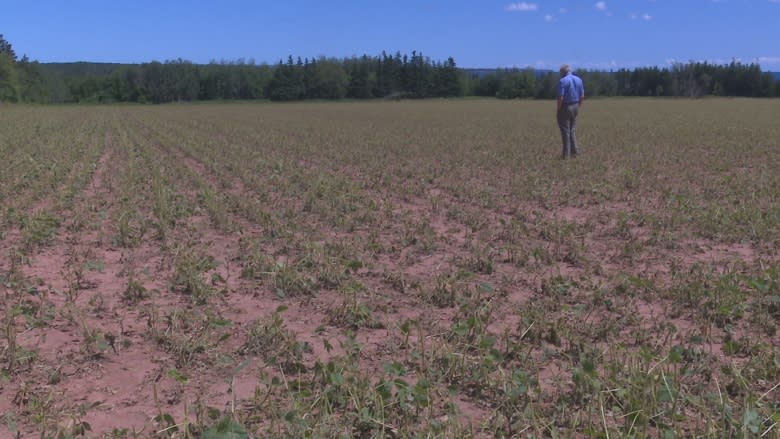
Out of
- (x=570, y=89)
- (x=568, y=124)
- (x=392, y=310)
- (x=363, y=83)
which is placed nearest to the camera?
(x=392, y=310)

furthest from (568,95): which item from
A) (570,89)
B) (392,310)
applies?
(392,310)

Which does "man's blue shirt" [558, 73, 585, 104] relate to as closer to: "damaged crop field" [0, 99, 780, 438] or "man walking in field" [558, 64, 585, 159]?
"man walking in field" [558, 64, 585, 159]

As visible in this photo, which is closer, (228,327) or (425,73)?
(228,327)

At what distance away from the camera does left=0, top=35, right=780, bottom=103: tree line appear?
110562 millimetres

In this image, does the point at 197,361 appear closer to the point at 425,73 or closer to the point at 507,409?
the point at 507,409

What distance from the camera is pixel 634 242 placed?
22.1ft

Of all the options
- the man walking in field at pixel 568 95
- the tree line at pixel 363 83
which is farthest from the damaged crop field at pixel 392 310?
the tree line at pixel 363 83

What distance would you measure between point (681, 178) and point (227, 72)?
12528 centimetres

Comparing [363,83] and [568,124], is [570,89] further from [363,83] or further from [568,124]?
[363,83]

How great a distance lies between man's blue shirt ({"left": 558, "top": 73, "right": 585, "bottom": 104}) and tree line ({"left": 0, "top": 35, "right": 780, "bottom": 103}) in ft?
319

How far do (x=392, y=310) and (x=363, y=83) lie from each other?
112424mm

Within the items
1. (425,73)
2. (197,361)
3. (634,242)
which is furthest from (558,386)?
(425,73)

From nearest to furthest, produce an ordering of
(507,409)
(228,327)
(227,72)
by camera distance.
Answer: (507,409)
(228,327)
(227,72)

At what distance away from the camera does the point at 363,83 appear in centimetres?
11406
